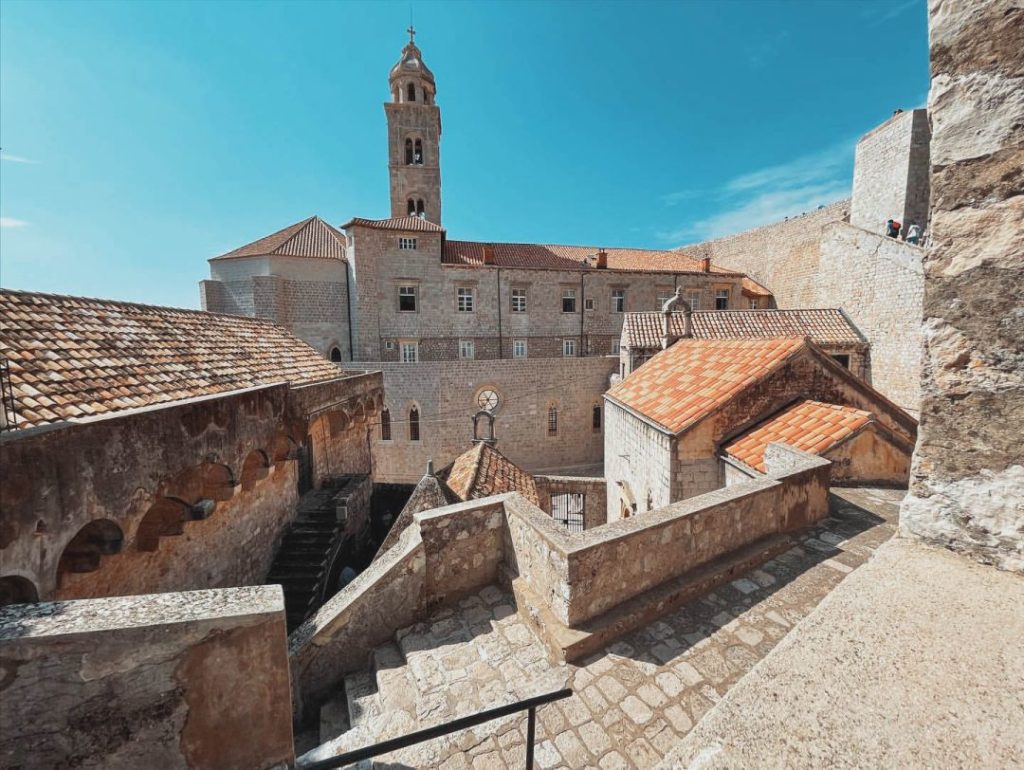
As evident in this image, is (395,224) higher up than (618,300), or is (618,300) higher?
(395,224)

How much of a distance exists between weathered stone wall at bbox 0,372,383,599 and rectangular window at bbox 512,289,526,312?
17.7 metres

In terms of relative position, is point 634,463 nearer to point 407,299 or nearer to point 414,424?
point 414,424

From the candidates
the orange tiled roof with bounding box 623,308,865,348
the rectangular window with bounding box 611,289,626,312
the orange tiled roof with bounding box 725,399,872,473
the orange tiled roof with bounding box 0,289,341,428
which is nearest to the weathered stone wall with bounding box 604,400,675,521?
the orange tiled roof with bounding box 725,399,872,473

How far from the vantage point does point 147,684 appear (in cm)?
197

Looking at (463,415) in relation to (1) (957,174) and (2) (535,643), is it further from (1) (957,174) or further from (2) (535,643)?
(1) (957,174)

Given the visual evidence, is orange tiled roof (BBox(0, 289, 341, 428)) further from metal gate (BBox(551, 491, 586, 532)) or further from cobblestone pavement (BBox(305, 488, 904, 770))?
metal gate (BBox(551, 491, 586, 532))

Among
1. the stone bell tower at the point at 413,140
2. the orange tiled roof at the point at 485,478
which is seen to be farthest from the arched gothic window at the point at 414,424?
the stone bell tower at the point at 413,140

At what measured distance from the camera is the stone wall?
20.9m

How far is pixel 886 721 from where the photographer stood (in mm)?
1254

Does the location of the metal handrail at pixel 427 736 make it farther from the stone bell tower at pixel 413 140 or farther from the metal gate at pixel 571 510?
the stone bell tower at pixel 413 140

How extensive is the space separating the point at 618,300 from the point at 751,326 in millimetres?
8992

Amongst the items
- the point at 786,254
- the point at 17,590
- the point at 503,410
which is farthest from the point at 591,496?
the point at 786,254

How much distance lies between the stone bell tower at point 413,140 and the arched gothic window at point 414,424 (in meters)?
15.3

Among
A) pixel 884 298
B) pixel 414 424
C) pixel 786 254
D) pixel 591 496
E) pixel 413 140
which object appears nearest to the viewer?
pixel 591 496
